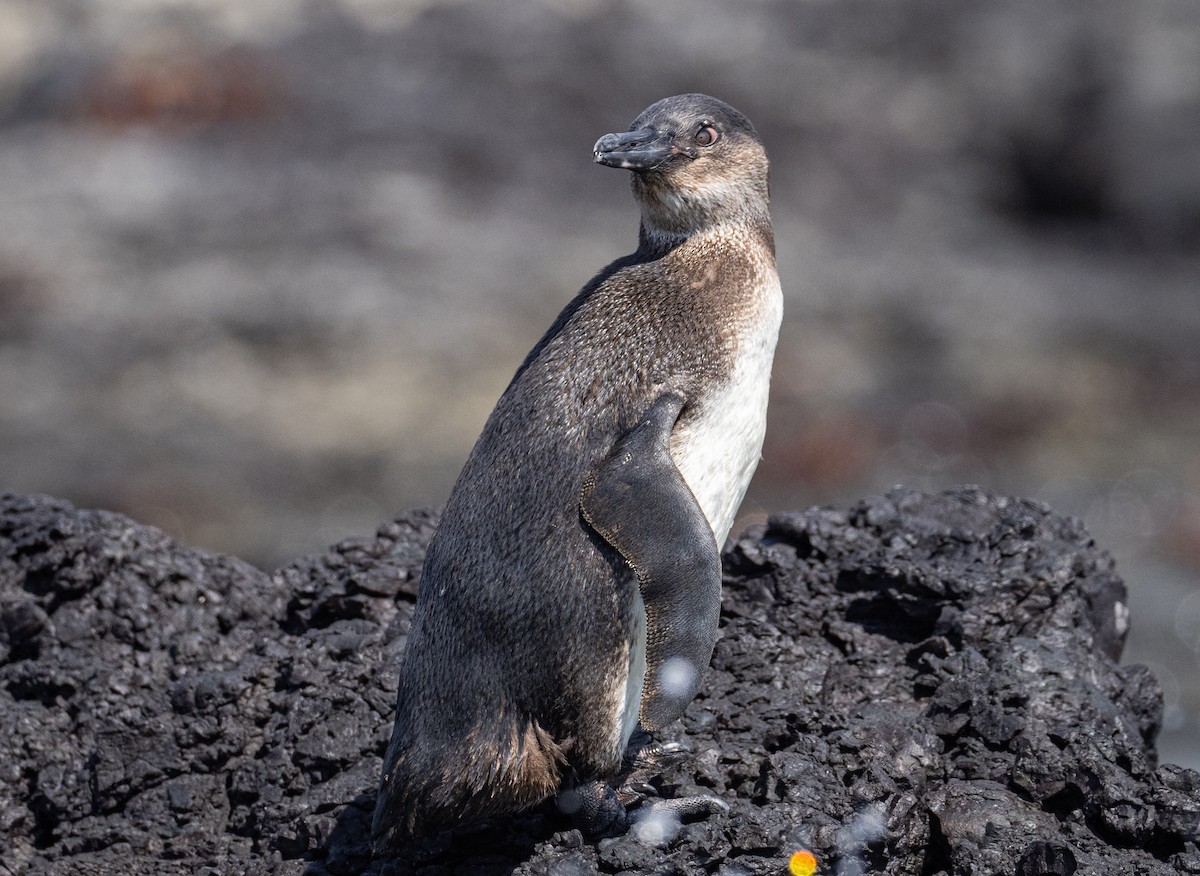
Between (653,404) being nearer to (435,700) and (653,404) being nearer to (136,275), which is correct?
(435,700)

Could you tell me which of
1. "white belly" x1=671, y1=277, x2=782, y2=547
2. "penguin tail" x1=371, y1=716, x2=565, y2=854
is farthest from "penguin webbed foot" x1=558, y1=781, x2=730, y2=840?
"white belly" x1=671, y1=277, x2=782, y2=547

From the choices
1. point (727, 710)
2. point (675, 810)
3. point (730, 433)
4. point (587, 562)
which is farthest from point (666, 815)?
point (730, 433)

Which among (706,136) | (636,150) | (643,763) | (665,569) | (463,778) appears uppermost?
(706,136)

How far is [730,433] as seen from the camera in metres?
3.31

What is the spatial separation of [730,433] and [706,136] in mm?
796

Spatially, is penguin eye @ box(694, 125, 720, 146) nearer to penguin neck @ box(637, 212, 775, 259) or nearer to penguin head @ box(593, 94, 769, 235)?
penguin head @ box(593, 94, 769, 235)

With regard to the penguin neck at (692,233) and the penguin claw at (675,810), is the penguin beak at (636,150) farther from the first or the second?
the penguin claw at (675,810)

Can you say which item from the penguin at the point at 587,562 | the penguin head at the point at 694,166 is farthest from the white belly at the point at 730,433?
the penguin head at the point at 694,166

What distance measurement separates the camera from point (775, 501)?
10.6 meters

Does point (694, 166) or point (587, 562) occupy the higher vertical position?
point (694, 166)

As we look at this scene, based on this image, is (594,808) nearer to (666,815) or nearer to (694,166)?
(666,815)

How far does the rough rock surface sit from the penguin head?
1.19 meters

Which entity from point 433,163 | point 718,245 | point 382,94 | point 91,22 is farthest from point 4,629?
point 91,22

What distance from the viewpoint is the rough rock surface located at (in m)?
3.33
